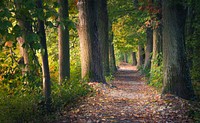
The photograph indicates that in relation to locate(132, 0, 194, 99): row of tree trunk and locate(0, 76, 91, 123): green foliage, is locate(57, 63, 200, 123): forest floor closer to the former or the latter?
locate(0, 76, 91, 123): green foliage

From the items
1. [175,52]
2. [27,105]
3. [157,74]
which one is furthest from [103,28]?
[27,105]

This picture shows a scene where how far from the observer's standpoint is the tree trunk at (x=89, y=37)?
1193cm

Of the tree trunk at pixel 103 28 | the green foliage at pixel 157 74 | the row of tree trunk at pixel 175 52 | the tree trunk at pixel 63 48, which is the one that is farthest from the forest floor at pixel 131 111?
the tree trunk at pixel 103 28

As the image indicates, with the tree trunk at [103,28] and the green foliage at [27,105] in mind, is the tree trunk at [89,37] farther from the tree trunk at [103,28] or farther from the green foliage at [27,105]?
the tree trunk at [103,28]

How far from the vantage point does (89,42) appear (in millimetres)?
12047

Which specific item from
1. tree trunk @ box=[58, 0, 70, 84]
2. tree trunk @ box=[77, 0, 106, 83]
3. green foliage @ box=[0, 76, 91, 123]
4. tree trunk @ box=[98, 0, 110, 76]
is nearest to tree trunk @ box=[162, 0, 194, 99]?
green foliage @ box=[0, 76, 91, 123]

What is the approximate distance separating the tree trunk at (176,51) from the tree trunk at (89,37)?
3773 mm

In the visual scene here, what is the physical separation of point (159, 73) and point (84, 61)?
14.4 feet

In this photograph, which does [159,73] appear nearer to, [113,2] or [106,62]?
[106,62]

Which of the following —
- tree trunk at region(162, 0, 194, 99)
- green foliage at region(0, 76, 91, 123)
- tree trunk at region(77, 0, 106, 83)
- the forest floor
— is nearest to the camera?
green foliage at region(0, 76, 91, 123)

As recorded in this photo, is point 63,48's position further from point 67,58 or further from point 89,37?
point 89,37

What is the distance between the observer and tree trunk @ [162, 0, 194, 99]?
9016mm

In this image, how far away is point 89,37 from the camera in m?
12.0

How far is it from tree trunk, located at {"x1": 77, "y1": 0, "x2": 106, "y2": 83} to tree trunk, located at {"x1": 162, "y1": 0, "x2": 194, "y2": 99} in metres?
3.77
